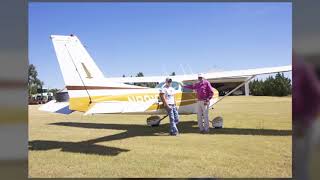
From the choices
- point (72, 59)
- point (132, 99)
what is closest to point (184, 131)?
point (132, 99)

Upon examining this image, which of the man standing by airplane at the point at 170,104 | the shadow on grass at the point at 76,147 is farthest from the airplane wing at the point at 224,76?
the shadow on grass at the point at 76,147

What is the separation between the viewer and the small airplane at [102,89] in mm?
9930

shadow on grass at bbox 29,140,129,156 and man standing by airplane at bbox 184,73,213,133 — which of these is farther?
man standing by airplane at bbox 184,73,213,133

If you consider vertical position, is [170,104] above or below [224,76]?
below

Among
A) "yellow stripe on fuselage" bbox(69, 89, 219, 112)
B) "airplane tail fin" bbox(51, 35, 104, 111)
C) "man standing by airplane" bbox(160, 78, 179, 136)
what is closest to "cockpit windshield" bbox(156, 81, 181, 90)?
"yellow stripe on fuselage" bbox(69, 89, 219, 112)

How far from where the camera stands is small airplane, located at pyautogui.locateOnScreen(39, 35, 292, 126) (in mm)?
9930

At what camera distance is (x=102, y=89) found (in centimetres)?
1053

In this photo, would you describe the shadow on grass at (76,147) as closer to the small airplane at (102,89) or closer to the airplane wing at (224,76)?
the small airplane at (102,89)

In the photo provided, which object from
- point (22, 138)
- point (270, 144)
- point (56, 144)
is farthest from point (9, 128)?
point (270, 144)

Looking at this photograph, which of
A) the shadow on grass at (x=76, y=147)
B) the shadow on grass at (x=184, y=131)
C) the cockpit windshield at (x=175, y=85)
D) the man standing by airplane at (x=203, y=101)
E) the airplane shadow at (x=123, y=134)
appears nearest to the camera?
the shadow on grass at (x=76, y=147)

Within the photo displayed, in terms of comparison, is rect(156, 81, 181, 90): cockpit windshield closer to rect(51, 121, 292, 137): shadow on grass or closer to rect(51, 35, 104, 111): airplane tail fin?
rect(51, 121, 292, 137): shadow on grass

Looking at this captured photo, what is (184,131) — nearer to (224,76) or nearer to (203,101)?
(203,101)

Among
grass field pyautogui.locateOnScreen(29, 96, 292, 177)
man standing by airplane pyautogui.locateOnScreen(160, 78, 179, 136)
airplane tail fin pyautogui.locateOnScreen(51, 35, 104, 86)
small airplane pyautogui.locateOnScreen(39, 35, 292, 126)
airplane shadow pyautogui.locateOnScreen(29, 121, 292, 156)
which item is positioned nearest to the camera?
grass field pyautogui.locateOnScreen(29, 96, 292, 177)

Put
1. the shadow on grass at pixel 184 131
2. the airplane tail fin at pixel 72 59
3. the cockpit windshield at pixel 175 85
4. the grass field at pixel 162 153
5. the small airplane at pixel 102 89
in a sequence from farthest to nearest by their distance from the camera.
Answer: the cockpit windshield at pixel 175 85, the shadow on grass at pixel 184 131, the small airplane at pixel 102 89, the airplane tail fin at pixel 72 59, the grass field at pixel 162 153
